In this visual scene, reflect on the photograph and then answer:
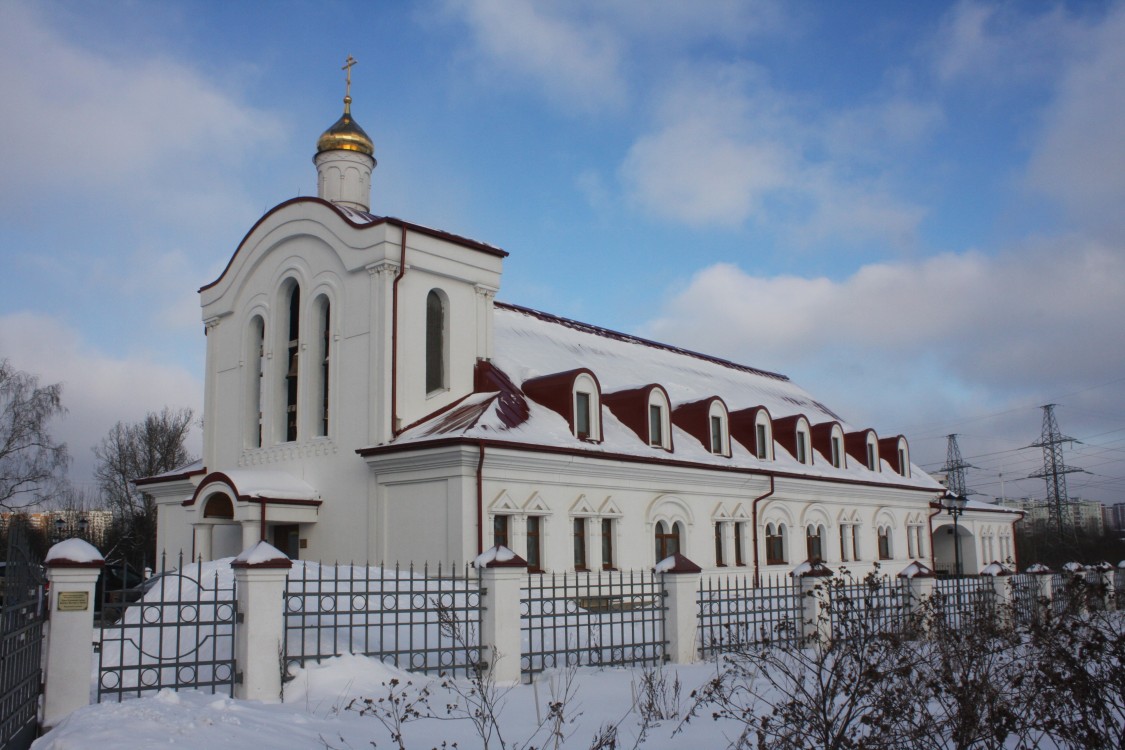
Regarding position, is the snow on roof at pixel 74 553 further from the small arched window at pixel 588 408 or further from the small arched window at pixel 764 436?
the small arched window at pixel 764 436

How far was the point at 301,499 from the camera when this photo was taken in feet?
64.8

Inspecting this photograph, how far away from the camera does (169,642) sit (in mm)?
10891

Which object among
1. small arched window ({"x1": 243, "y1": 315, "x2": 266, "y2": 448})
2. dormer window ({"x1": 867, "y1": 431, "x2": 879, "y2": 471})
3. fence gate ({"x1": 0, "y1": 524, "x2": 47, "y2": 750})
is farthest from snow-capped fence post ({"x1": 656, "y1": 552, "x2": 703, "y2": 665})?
dormer window ({"x1": 867, "y1": 431, "x2": 879, "y2": 471})

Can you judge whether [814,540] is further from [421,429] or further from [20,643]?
[20,643]

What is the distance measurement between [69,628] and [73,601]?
0.22 metres

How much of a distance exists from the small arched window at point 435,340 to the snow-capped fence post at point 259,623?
37.0 ft

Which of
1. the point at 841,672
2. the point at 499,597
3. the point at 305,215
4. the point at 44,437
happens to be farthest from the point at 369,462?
the point at 44,437

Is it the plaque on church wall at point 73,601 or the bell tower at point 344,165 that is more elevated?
the bell tower at point 344,165

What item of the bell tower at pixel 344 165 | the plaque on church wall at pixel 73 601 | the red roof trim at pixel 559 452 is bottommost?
the plaque on church wall at pixel 73 601

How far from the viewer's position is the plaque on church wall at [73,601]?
27.4 ft

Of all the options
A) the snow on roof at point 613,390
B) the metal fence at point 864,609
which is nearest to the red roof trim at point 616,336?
the snow on roof at point 613,390

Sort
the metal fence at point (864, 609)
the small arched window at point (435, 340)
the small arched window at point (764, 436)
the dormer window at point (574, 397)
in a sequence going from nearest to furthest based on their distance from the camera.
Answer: the metal fence at point (864, 609), the small arched window at point (435, 340), the dormer window at point (574, 397), the small arched window at point (764, 436)

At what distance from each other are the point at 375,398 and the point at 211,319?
21.6ft

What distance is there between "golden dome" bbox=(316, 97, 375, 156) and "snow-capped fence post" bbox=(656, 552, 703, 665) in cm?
1529
